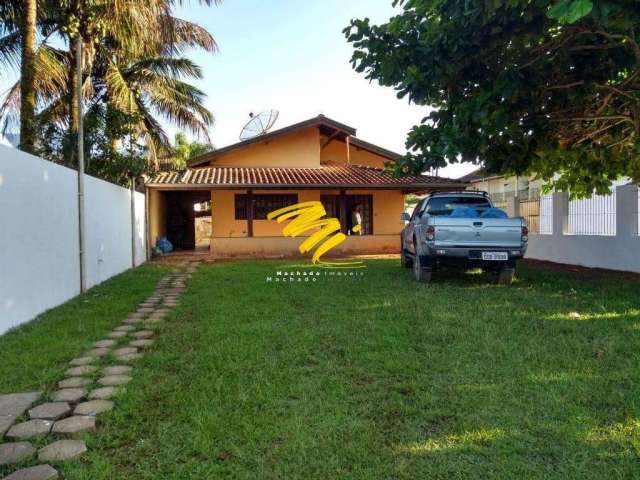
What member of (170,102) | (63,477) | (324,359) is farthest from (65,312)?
(170,102)

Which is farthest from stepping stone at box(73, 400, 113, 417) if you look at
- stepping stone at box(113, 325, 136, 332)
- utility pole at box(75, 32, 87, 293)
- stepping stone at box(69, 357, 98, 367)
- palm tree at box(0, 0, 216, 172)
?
palm tree at box(0, 0, 216, 172)

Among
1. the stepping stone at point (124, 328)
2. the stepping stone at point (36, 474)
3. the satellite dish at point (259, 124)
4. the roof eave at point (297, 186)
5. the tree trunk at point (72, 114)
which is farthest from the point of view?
the satellite dish at point (259, 124)

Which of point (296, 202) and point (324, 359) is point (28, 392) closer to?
point (324, 359)

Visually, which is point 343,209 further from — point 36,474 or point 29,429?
point 36,474

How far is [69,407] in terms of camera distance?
323 cm

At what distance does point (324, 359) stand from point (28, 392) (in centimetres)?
236

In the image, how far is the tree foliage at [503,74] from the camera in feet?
18.9

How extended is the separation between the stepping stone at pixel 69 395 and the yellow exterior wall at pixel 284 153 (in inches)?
587

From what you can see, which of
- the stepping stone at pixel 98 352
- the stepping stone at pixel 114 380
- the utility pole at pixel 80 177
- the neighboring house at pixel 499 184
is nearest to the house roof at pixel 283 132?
the neighboring house at pixel 499 184

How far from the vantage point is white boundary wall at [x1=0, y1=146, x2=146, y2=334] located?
5289 millimetres

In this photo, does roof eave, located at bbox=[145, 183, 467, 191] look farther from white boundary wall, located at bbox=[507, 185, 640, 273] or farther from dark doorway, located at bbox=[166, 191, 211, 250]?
dark doorway, located at bbox=[166, 191, 211, 250]

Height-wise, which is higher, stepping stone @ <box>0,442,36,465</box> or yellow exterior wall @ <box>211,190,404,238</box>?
yellow exterior wall @ <box>211,190,404,238</box>

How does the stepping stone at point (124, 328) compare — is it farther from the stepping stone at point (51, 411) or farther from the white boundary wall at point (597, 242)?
the white boundary wall at point (597, 242)

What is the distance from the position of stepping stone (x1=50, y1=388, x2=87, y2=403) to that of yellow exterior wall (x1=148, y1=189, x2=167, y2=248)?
12112 millimetres
